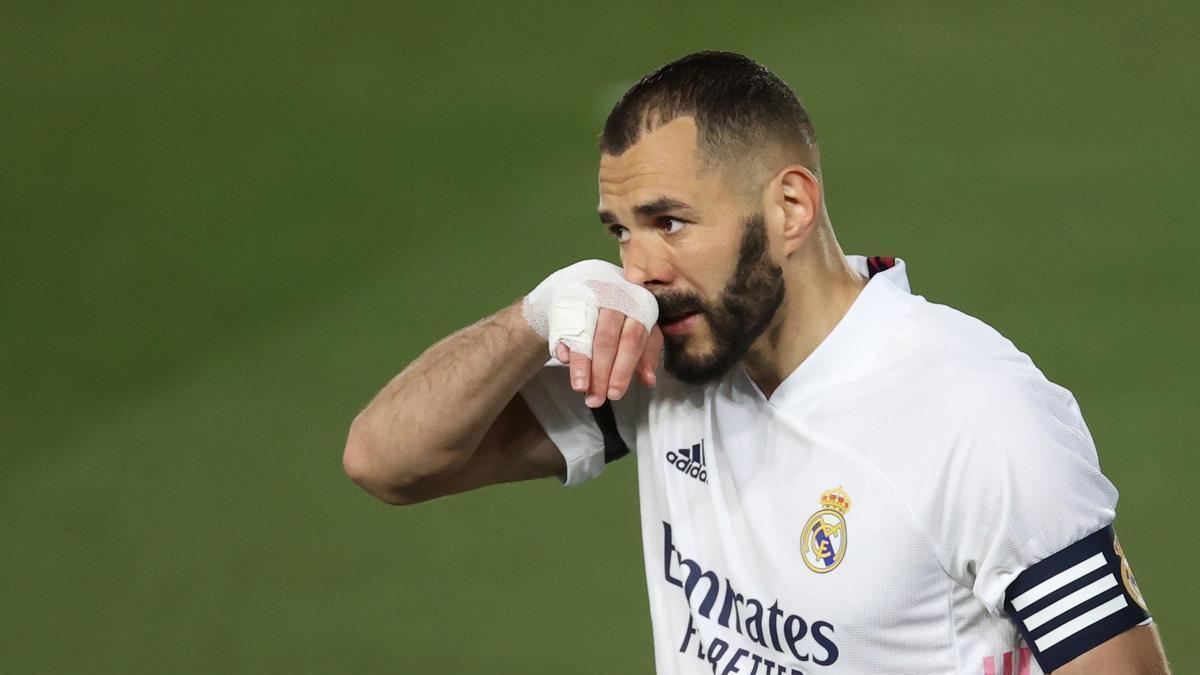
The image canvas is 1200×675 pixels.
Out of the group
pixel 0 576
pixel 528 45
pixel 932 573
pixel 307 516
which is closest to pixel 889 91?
pixel 528 45

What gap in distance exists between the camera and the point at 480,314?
6254 mm

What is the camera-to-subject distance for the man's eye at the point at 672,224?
2.95m

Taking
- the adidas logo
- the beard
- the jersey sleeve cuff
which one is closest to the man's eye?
the beard

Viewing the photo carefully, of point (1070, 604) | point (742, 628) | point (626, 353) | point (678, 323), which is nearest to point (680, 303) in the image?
point (678, 323)

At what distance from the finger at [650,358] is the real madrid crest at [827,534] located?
0.38 meters

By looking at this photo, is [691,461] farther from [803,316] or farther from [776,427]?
[803,316]

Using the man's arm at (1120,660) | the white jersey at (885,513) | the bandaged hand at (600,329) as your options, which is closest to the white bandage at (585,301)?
the bandaged hand at (600,329)

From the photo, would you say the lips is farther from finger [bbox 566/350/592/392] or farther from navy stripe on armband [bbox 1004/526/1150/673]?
navy stripe on armband [bbox 1004/526/1150/673]

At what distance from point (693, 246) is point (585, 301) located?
23 centimetres

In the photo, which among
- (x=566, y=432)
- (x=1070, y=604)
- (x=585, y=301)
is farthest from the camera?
(x=566, y=432)

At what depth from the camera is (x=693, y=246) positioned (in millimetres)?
2934

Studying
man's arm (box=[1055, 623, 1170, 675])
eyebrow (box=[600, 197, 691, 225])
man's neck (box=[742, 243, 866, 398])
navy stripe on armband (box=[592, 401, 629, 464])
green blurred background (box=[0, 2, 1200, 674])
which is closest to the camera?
man's arm (box=[1055, 623, 1170, 675])

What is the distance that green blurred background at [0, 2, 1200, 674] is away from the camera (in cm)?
541

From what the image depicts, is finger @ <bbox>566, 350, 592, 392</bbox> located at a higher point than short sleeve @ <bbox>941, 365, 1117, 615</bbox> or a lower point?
higher
